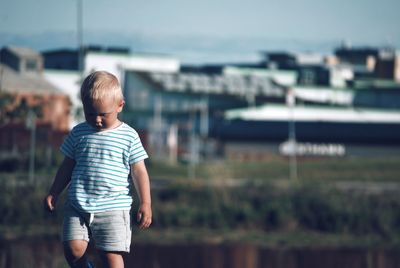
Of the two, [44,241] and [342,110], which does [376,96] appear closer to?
[342,110]

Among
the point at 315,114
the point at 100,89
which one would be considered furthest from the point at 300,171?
the point at 100,89

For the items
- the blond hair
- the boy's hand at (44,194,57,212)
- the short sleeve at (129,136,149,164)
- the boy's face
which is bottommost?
the boy's hand at (44,194,57,212)

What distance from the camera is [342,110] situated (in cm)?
6069

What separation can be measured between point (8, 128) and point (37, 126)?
79 centimetres

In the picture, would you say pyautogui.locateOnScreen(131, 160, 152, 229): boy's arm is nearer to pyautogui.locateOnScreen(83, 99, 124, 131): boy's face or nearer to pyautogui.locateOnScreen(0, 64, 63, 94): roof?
pyautogui.locateOnScreen(83, 99, 124, 131): boy's face

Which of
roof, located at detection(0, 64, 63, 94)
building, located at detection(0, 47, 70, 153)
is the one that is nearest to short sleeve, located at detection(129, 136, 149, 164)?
building, located at detection(0, 47, 70, 153)

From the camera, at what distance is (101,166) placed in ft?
18.4

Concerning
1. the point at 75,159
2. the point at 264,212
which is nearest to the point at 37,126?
the point at 264,212

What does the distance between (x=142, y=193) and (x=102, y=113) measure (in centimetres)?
46

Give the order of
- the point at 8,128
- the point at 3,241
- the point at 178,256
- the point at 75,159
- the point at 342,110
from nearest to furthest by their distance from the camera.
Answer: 1. the point at 75,159
2. the point at 178,256
3. the point at 3,241
4. the point at 8,128
5. the point at 342,110

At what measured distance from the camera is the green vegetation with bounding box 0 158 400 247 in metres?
20.4

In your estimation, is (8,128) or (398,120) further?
(398,120)

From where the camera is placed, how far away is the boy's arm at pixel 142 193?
5566mm

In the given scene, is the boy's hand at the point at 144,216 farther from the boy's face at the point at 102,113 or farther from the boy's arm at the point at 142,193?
the boy's face at the point at 102,113
